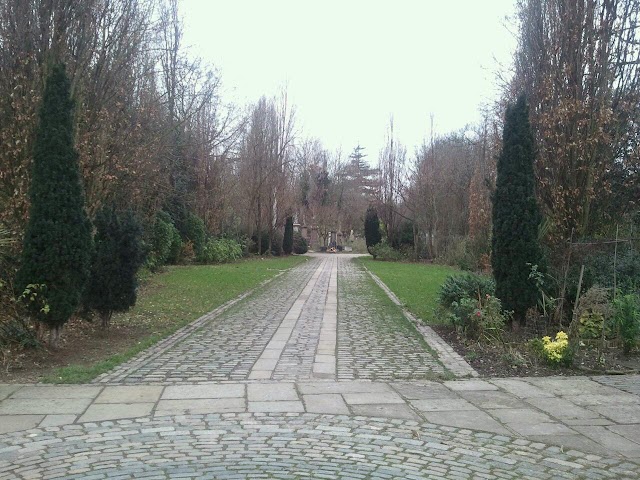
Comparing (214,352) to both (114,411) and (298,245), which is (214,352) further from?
(298,245)

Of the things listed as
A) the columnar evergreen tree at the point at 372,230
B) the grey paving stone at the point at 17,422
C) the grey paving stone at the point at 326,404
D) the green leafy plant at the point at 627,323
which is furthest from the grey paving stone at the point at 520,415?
the columnar evergreen tree at the point at 372,230

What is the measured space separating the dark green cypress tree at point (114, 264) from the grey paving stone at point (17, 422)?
4327 millimetres

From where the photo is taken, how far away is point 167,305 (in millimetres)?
13875

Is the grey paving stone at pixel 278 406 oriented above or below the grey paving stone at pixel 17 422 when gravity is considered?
above

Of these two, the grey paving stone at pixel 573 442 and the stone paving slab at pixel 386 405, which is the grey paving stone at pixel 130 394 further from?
the grey paving stone at pixel 573 442

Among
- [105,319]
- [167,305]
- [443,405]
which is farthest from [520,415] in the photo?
[167,305]

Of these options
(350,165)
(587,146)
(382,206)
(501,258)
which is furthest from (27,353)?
(350,165)

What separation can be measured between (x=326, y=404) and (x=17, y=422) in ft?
9.31

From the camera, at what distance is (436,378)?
6.94m

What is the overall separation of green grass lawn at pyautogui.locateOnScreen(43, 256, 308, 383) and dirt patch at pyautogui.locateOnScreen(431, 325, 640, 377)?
4.92 metres

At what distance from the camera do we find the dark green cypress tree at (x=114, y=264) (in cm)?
940

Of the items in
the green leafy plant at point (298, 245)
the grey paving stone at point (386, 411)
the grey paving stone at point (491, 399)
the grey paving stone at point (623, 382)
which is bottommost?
the grey paving stone at point (386, 411)

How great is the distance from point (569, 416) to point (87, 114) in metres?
9.15

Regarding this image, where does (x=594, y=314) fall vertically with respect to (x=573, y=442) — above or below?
above
